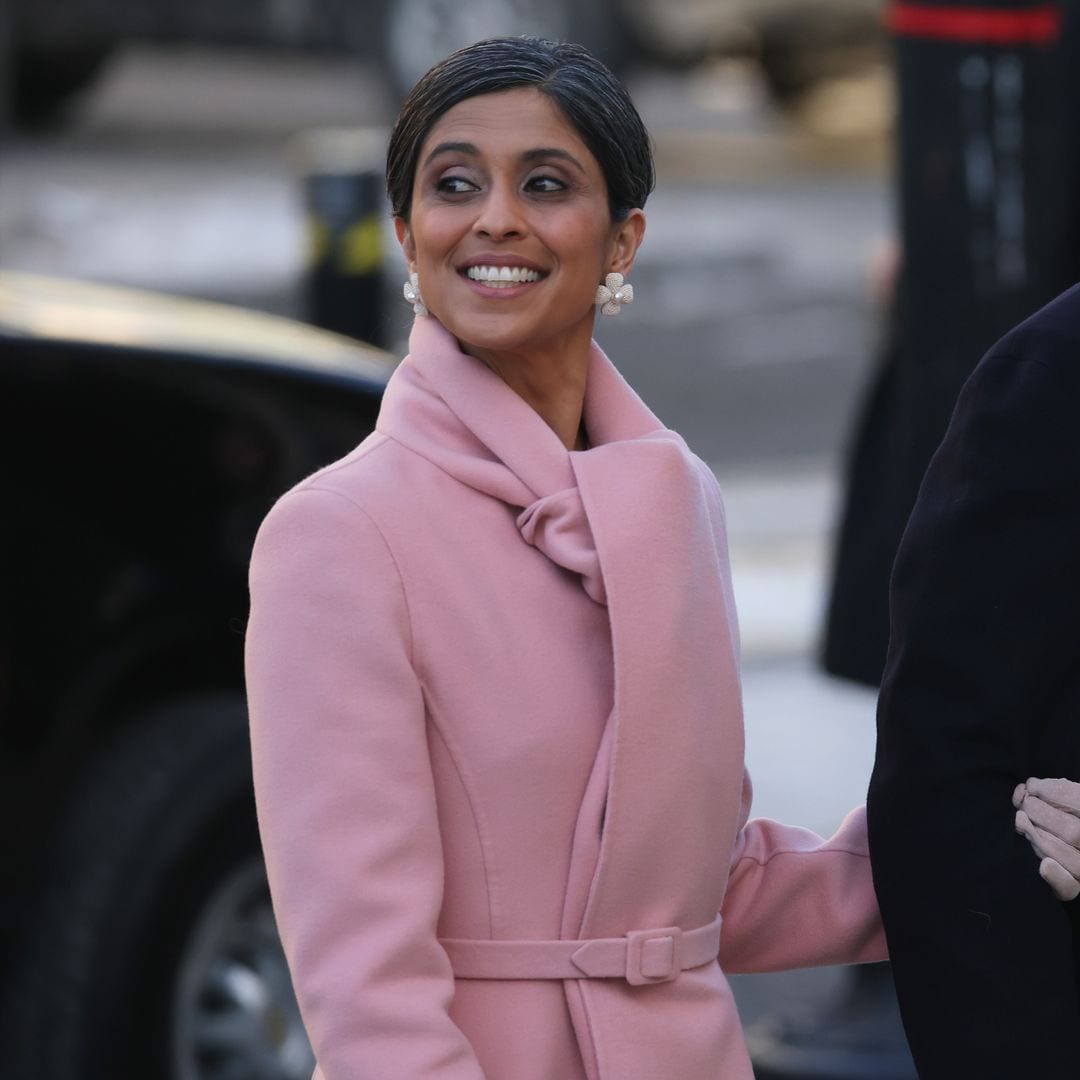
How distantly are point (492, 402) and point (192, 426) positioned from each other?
1.86 metres

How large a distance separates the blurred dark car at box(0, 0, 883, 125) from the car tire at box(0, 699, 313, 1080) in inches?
398

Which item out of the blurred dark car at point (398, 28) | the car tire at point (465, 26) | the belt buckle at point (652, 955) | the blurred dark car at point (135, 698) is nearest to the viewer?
the belt buckle at point (652, 955)

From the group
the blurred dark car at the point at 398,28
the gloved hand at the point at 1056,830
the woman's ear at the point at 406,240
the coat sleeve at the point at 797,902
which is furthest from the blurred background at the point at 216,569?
the blurred dark car at the point at 398,28

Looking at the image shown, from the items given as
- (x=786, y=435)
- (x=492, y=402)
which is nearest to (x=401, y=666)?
(x=492, y=402)

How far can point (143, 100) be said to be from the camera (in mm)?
20938

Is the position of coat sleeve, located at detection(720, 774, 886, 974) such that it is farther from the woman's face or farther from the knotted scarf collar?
the woman's face

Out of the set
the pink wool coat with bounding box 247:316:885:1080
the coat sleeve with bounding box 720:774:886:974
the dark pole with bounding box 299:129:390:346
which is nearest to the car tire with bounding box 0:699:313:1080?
the coat sleeve with bounding box 720:774:886:974

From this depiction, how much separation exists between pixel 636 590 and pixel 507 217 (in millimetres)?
355

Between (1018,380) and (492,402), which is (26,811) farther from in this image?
(1018,380)

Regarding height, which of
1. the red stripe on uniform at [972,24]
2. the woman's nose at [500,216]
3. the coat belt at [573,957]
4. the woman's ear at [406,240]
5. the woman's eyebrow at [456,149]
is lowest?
the coat belt at [573,957]

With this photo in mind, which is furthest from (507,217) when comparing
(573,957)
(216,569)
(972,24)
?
(972,24)

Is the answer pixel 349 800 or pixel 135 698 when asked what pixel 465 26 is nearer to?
pixel 135 698

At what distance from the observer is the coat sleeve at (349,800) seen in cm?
201

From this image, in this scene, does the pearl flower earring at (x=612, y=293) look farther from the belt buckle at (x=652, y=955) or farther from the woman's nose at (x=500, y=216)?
the belt buckle at (x=652, y=955)
